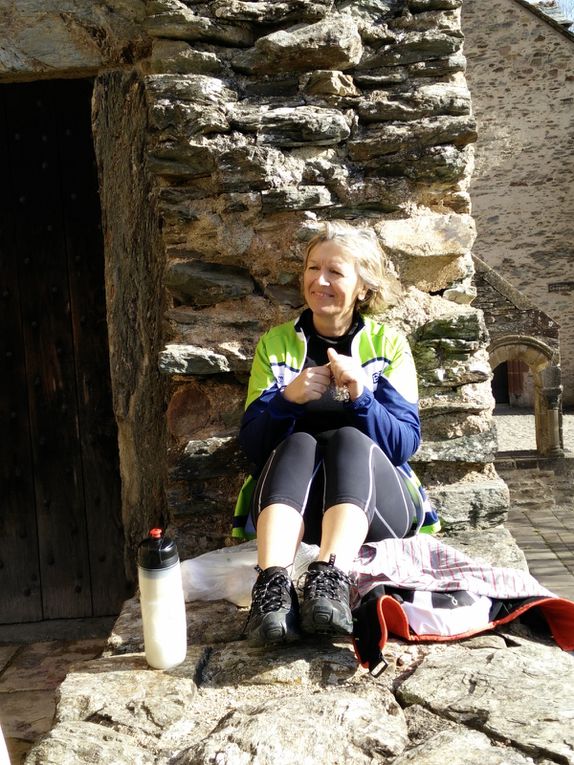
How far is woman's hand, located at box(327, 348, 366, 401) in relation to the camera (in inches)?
85.4

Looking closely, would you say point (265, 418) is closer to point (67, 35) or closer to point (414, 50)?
point (414, 50)

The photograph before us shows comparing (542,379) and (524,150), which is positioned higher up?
(524,150)

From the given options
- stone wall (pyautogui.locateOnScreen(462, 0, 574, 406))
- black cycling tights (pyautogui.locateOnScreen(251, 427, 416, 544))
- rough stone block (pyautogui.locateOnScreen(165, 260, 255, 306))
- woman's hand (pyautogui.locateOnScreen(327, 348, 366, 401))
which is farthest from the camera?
stone wall (pyautogui.locateOnScreen(462, 0, 574, 406))

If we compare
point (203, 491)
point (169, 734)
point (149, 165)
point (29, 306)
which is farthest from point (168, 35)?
point (169, 734)

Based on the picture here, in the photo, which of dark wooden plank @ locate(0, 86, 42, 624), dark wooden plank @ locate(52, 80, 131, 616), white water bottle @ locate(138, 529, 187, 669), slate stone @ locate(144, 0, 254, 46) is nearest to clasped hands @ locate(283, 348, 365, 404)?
white water bottle @ locate(138, 529, 187, 669)

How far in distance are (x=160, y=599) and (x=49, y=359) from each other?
182 cm

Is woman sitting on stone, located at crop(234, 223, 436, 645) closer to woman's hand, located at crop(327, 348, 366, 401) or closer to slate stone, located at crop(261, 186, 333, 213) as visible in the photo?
woman's hand, located at crop(327, 348, 366, 401)

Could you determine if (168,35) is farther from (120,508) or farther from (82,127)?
(120,508)

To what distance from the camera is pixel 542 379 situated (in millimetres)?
11195

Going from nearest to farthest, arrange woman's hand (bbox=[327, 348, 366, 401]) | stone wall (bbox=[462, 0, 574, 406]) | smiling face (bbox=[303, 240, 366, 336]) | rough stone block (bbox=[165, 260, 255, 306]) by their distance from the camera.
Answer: woman's hand (bbox=[327, 348, 366, 401]) < smiling face (bbox=[303, 240, 366, 336]) < rough stone block (bbox=[165, 260, 255, 306]) < stone wall (bbox=[462, 0, 574, 406])

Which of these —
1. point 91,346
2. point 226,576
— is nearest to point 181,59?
point 91,346

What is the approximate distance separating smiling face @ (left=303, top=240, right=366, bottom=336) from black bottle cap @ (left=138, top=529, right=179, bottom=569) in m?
0.94

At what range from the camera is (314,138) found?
107 inches

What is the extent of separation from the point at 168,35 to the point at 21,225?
3.42 feet
